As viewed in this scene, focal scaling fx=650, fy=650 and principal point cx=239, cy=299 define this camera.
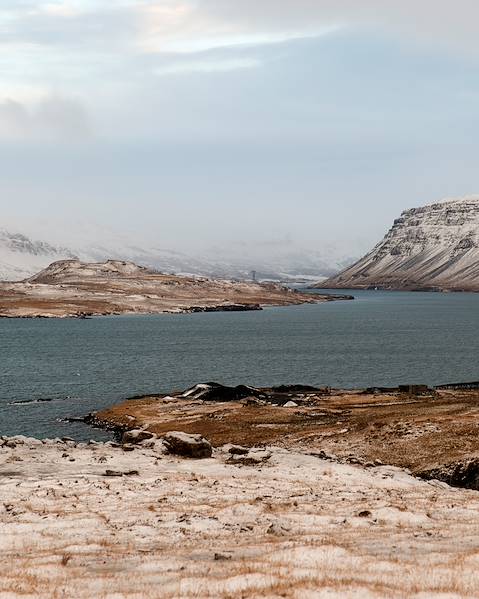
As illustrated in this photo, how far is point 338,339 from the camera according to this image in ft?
566

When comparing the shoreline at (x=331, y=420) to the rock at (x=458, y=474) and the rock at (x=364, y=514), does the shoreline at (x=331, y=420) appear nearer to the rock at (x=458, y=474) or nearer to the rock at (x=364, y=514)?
the rock at (x=458, y=474)

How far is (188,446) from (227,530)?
62.3 feet

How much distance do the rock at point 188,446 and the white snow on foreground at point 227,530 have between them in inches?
52.7

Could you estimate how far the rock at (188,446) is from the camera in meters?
43.4

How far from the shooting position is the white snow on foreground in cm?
1709

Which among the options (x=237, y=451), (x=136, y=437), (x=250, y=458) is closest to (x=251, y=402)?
(x=136, y=437)

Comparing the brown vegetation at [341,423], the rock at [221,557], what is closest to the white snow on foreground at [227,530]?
the rock at [221,557]

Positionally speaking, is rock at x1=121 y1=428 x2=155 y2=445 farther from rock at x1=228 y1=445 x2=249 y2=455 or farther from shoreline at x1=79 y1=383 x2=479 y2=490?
rock at x1=228 y1=445 x2=249 y2=455

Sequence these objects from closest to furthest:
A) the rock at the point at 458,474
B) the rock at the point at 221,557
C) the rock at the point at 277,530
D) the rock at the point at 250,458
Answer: the rock at the point at 221,557 → the rock at the point at 277,530 → the rock at the point at 458,474 → the rock at the point at 250,458

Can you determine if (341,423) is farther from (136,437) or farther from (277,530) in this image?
(277,530)

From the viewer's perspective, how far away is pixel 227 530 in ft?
81.6

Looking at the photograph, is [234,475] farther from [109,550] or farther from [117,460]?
[109,550]

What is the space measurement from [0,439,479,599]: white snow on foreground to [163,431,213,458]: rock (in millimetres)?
1338

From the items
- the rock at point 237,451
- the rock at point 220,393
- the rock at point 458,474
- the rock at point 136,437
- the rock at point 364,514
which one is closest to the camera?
the rock at point 364,514
